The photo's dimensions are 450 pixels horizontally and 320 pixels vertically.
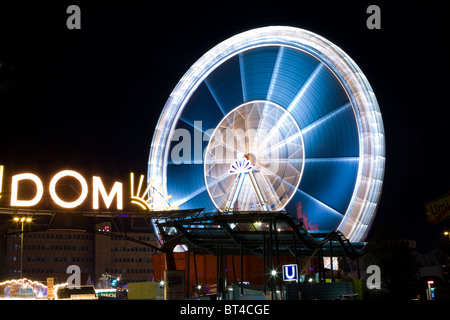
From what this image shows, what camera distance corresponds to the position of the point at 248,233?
35.0 meters

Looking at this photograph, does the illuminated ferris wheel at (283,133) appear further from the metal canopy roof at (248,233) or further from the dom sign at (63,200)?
the dom sign at (63,200)

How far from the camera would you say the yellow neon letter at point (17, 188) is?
32688mm

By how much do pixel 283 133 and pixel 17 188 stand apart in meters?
16.8

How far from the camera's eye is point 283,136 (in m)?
38.2

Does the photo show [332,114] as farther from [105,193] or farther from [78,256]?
[78,256]

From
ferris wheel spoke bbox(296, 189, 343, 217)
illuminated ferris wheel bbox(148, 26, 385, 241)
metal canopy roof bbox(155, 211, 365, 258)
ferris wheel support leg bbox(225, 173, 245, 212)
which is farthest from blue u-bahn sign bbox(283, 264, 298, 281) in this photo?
ferris wheel support leg bbox(225, 173, 245, 212)

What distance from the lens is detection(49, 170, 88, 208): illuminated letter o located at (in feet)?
112

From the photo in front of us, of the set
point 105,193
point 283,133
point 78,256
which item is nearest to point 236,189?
point 283,133

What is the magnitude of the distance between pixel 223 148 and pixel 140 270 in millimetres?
114501

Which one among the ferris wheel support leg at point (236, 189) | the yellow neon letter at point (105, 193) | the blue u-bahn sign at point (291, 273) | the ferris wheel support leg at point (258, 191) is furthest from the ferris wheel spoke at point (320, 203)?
the yellow neon letter at point (105, 193)

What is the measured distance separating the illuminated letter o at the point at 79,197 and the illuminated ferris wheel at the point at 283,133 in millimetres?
7539

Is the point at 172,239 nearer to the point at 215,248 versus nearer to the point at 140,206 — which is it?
the point at 140,206

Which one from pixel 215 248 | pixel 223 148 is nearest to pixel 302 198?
pixel 223 148

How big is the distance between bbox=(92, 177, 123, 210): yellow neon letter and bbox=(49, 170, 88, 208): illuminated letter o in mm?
604
